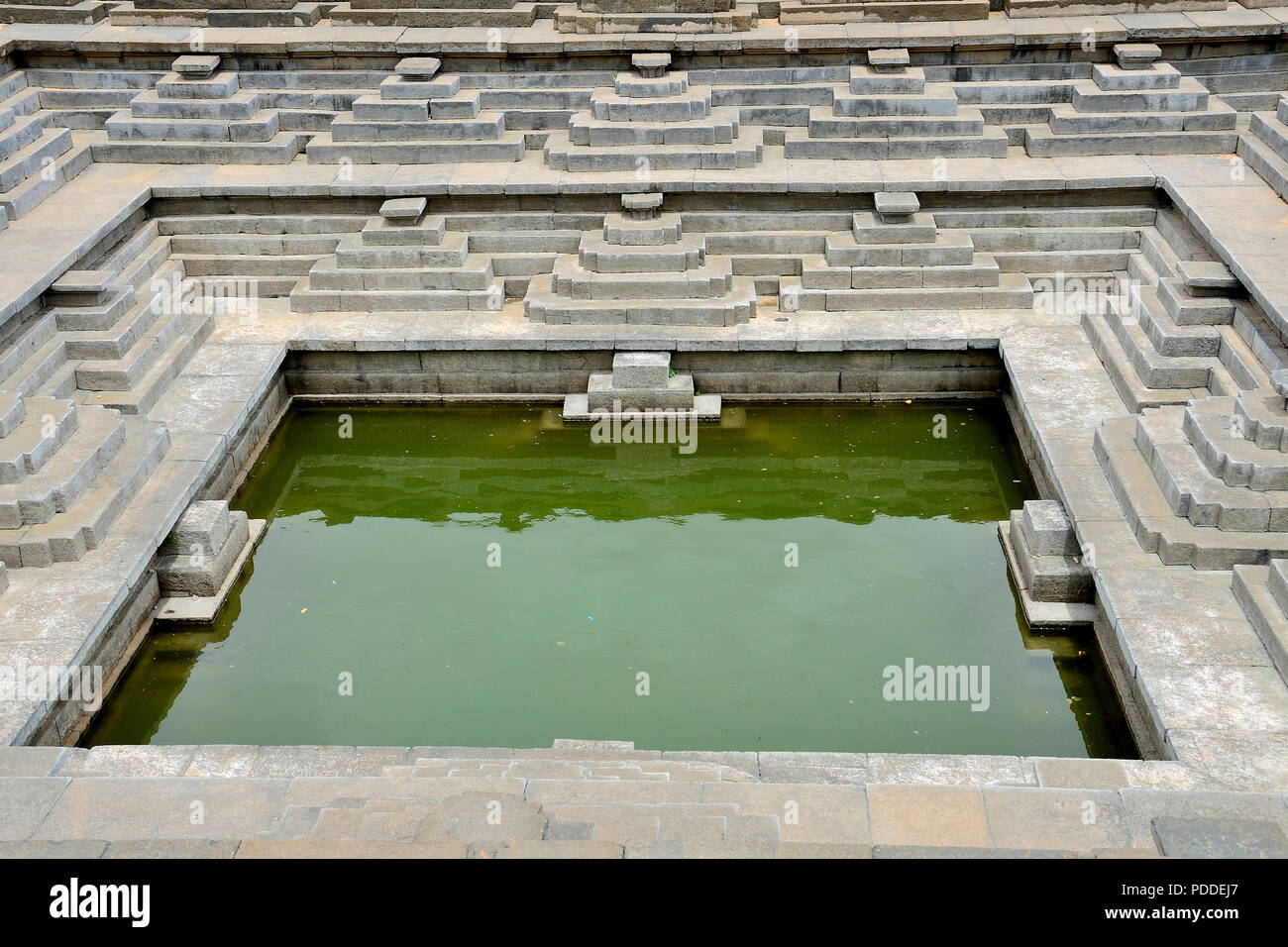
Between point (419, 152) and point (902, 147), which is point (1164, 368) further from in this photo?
point (419, 152)

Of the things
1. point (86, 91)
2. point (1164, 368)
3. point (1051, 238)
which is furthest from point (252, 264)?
point (1164, 368)

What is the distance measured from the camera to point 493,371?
1230cm

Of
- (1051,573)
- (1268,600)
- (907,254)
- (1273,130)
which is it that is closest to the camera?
(1268,600)

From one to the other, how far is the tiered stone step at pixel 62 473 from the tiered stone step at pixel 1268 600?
752 cm

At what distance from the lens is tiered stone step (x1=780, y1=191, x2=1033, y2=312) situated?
41.4 ft

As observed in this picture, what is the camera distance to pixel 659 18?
1442cm

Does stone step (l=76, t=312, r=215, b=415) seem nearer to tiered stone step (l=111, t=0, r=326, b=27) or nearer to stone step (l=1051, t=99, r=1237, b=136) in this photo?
tiered stone step (l=111, t=0, r=326, b=27)

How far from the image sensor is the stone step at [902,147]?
1352 centimetres

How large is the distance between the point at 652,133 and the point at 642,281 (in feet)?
6.26

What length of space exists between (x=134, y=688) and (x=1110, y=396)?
7844mm

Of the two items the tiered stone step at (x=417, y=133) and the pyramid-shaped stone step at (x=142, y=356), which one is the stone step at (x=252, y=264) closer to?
the pyramid-shaped stone step at (x=142, y=356)

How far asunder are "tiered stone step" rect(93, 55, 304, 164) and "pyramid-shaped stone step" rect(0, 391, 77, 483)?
4921 mm

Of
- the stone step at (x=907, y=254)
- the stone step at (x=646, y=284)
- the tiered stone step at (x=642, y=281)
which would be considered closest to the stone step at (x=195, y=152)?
the tiered stone step at (x=642, y=281)

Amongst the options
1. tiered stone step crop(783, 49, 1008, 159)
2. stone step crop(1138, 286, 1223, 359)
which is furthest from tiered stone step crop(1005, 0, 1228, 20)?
stone step crop(1138, 286, 1223, 359)
